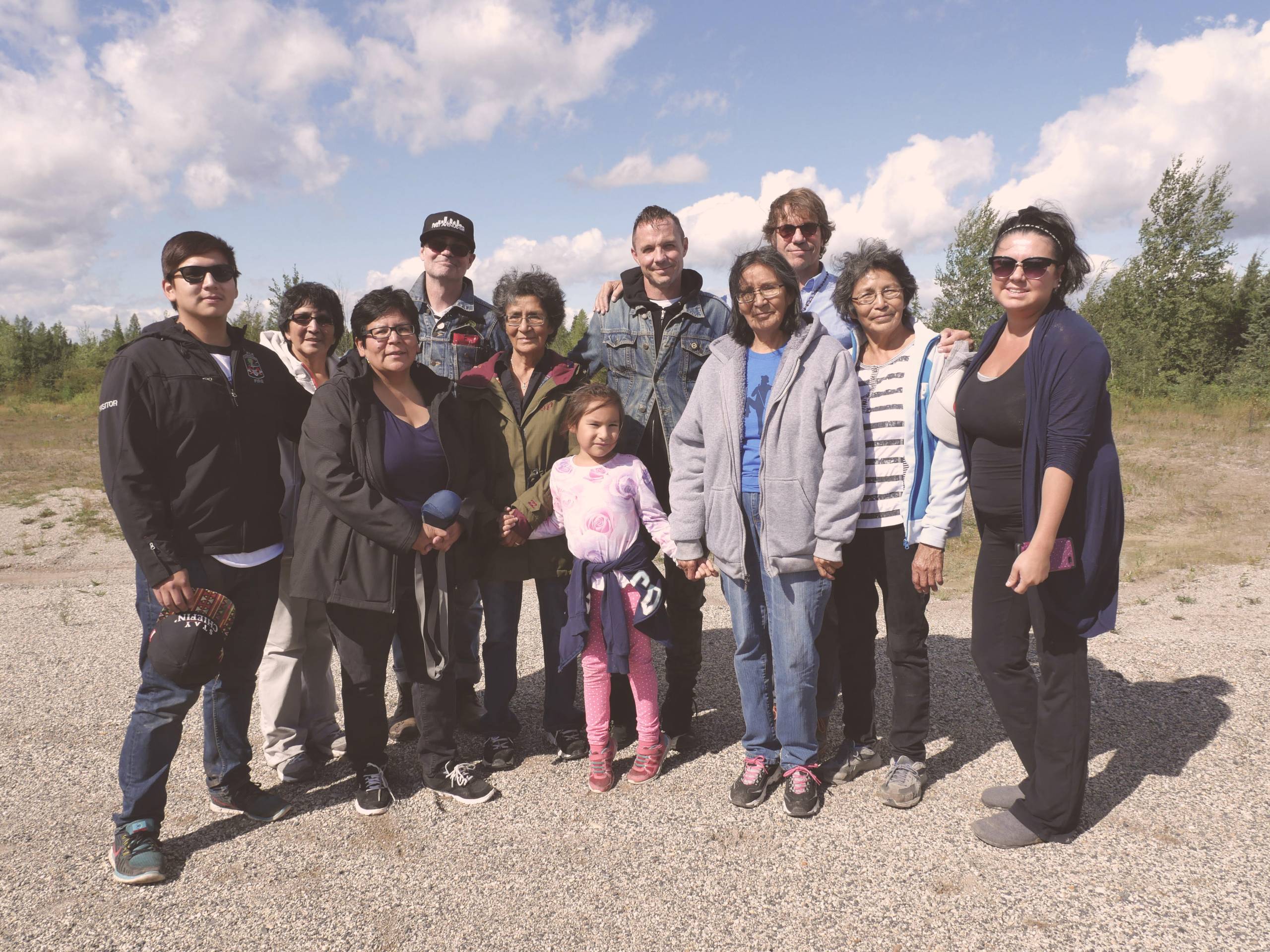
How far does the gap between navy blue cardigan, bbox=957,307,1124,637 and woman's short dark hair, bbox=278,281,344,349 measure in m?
3.39

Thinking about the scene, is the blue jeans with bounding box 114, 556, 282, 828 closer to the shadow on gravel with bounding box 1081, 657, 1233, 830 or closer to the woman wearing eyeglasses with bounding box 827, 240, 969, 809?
the woman wearing eyeglasses with bounding box 827, 240, 969, 809

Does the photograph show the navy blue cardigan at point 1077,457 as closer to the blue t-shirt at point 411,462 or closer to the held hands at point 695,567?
the held hands at point 695,567

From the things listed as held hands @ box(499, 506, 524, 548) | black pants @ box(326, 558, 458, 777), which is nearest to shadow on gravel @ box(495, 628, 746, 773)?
black pants @ box(326, 558, 458, 777)

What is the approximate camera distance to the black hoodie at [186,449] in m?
2.92

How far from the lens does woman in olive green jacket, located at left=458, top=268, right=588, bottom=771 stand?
388cm

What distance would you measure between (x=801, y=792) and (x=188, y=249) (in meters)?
3.53

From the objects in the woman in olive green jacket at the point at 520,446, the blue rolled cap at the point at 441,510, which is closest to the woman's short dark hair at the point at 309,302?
the woman in olive green jacket at the point at 520,446

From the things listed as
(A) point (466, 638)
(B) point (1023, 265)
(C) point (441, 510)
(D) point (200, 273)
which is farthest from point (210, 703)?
(B) point (1023, 265)

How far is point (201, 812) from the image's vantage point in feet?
11.9

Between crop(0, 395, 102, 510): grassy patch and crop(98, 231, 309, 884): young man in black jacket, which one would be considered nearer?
crop(98, 231, 309, 884): young man in black jacket

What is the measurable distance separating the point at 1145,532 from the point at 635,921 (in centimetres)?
1025

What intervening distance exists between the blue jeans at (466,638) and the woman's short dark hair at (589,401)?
1.22m

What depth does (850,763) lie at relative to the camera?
3.83 metres

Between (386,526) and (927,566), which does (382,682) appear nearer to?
(386,526)
